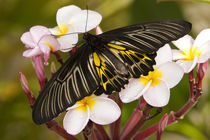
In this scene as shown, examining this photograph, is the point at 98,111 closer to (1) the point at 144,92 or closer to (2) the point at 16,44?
(1) the point at 144,92

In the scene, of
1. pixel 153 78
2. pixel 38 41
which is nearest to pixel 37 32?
pixel 38 41

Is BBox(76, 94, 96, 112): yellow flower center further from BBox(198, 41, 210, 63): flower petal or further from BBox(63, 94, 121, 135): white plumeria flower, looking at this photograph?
BBox(198, 41, 210, 63): flower petal

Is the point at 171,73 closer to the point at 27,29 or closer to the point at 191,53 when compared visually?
the point at 191,53

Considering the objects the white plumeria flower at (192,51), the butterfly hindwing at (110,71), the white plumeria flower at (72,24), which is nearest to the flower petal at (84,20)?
the white plumeria flower at (72,24)

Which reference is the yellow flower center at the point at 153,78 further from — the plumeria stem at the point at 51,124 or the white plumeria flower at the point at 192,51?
the plumeria stem at the point at 51,124

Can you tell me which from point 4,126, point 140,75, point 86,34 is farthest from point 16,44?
point 140,75

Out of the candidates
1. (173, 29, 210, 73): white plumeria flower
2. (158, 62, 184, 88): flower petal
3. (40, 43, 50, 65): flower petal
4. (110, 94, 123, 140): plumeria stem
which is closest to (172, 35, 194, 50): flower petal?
(173, 29, 210, 73): white plumeria flower
